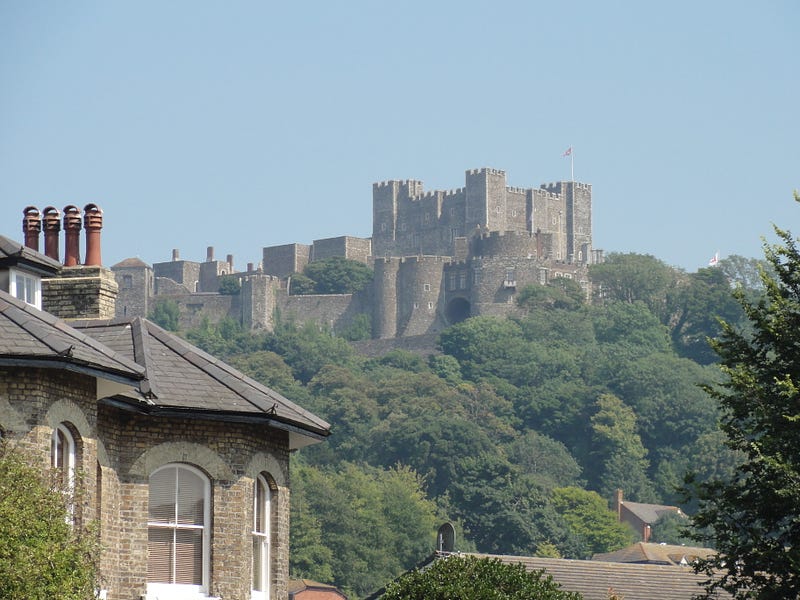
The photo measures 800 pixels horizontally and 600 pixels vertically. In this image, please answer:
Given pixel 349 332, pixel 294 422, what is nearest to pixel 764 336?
pixel 294 422

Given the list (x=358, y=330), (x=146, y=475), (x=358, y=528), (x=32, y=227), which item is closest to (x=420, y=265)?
(x=358, y=330)

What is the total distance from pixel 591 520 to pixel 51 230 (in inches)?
3907

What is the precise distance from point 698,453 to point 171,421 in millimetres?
112131

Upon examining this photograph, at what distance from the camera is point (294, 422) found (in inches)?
848

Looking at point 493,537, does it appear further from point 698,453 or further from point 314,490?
point 698,453

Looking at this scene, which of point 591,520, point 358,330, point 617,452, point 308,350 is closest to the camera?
point 591,520

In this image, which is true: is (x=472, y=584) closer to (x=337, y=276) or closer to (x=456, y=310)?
(x=456, y=310)

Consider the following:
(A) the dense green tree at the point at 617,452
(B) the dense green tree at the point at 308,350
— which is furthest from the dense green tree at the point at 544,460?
(B) the dense green tree at the point at 308,350

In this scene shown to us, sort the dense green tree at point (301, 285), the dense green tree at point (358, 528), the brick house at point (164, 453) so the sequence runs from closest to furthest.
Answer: the brick house at point (164, 453), the dense green tree at point (358, 528), the dense green tree at point (301, 285)

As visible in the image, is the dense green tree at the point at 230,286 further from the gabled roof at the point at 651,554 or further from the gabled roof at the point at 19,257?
the gabled roof at the point at 19,257

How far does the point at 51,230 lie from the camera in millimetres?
24234

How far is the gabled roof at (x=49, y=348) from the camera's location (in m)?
17.9

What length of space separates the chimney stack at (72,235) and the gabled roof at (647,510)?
333 feet

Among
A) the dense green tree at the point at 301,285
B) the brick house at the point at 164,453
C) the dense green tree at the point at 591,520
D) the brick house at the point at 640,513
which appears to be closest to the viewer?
the brick house at the point at 164,453
